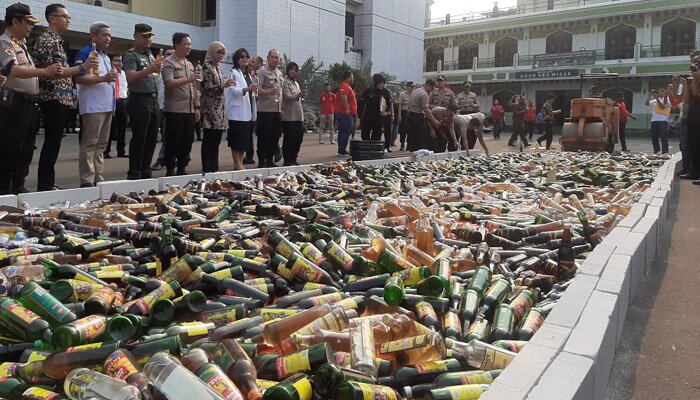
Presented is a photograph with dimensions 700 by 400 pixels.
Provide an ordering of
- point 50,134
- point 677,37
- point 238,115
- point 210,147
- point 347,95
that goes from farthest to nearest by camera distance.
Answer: point 677,37 → point 347,95 → point 238,115 → point 210,147 → point 50,134

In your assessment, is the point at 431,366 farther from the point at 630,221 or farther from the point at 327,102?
the point at 327,102

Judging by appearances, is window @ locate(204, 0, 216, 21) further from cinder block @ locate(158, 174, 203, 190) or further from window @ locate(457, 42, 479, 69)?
window @ locate(457, 42, 479, 69)

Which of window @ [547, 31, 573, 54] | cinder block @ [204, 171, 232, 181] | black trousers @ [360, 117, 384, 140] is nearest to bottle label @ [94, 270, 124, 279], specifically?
cinder block @ [204, 171, 232, 181]

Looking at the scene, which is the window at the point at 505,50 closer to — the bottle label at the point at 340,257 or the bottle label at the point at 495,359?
the bottle label at the point at 340,257

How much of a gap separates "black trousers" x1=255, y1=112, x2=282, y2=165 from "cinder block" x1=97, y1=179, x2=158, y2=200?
3.16 metres

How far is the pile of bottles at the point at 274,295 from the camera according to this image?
2.34 m

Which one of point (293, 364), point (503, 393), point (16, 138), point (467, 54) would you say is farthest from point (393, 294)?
point (467, 54)

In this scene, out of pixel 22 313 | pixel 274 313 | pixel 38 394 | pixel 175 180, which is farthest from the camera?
pixel 175 180

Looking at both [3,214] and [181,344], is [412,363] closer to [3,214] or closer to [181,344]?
[181,344]

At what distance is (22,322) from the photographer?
275 cm

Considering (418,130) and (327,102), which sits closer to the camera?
(418,130)

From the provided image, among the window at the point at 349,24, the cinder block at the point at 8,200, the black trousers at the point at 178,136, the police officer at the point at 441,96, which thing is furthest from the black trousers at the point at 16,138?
the window at the point at 349,24

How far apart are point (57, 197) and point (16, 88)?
115 cm

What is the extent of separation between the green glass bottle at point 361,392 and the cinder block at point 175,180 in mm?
5760
